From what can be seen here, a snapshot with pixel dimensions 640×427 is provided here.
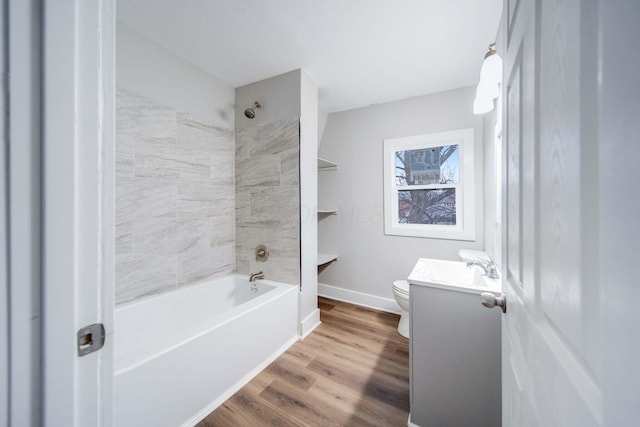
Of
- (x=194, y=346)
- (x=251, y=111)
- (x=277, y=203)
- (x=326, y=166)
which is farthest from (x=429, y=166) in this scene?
(x=194, y=346)

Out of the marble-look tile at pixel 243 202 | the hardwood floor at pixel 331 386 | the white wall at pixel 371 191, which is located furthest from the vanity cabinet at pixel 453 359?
the marble-look tile at pixel 243 202

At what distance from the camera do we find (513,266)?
717 mm

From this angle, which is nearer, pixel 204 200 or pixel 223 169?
pixel 204 200

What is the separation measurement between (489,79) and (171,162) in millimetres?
2355

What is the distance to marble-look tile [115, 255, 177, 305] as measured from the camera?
5.39 feet

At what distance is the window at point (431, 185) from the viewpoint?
7.66 feet

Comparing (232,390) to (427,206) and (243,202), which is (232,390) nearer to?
(243,202)

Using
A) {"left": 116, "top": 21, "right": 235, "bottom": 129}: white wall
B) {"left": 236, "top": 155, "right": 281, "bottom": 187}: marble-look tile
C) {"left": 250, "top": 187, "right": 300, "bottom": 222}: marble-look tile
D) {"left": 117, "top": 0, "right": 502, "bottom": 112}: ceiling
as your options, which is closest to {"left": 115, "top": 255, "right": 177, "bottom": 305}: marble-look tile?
{"left": 250, "top": 187, "right": 300, "bottom": 222}: marble-look tile

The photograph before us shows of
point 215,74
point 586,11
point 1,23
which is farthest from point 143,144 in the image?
point 586,11

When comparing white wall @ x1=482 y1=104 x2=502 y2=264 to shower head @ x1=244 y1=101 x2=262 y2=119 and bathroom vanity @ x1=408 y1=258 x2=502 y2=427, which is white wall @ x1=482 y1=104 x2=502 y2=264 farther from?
shower head @ x1=244 y1=101 x2=262 y2=119

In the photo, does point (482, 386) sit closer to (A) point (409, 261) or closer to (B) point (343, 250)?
(A) point (409, 261)

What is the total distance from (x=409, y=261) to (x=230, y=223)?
2.04 metres

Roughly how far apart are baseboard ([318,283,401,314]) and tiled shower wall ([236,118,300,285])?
103 cm

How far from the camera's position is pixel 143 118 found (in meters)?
1.76
